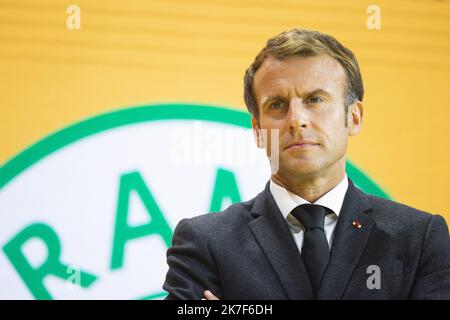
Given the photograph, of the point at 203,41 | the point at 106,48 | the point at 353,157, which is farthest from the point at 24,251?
the point at 353,157

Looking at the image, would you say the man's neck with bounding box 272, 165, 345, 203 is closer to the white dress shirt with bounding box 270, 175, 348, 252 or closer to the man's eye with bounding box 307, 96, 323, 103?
the white dress shirt with bounding box 270, 175, 348, 252

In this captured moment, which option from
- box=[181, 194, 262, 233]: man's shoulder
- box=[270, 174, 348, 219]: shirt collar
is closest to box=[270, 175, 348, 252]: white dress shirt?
box=[270, 174, 348, 219]: shirt collar

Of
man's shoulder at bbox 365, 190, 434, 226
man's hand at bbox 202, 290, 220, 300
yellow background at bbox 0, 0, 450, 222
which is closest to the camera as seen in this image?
man's hand at bbox 202, 290, 220, 300

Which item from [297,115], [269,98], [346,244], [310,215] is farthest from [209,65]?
[346,244]

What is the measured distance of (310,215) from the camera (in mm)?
1893

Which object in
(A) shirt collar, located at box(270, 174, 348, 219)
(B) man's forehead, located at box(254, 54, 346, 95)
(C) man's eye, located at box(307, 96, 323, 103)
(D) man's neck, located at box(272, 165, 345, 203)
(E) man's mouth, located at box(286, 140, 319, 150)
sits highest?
(B) man's forehead, located at box(254, 54, 346, 95)

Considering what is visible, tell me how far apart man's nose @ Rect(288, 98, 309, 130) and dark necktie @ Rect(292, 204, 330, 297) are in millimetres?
242

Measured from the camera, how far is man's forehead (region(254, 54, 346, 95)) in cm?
195

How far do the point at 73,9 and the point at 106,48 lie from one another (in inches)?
10.4

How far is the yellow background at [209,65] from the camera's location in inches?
122

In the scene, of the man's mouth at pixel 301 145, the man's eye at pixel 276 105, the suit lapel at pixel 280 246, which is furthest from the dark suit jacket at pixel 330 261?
the man's eye at pixel 276 105

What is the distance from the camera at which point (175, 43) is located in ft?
10.5
